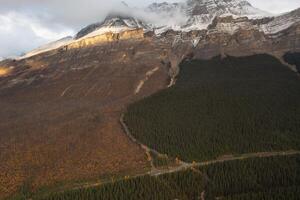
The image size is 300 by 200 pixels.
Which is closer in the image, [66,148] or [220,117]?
[66,148]

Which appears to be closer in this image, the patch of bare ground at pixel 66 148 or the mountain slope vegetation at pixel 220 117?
the patch of bare ground at pixel 66 148

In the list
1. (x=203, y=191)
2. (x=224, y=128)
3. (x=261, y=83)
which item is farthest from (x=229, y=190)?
(x=261, y=83)

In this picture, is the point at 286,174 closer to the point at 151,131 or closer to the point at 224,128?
the point at 224,128

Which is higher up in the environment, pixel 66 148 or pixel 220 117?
pixel 220 117

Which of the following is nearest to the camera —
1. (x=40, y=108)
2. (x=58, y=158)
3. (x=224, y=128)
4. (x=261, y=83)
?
(x=58, y=158)

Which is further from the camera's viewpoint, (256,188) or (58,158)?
(58,158)

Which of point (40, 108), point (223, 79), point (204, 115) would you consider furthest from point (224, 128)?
point (40, 108)

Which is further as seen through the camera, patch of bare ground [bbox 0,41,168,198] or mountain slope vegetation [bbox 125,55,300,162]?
mountain slope vegetation [bbox 125,55,300,162]

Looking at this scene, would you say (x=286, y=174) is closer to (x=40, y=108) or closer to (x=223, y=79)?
(x=223, y=79)

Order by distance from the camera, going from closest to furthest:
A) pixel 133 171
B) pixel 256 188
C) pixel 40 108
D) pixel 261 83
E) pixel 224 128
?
1. pixel 256 188
2. pixel 133 171
3. pixel 224 128
4. pixel 261 83
5. pixel 40 108
